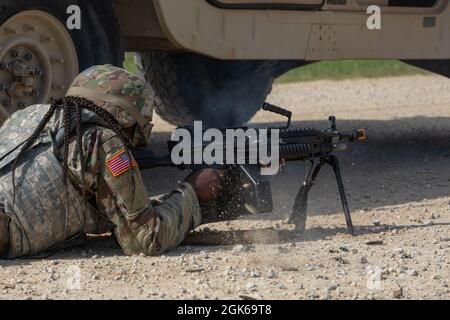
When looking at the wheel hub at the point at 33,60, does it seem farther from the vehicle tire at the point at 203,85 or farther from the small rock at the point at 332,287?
the small rock at the point at 332,287

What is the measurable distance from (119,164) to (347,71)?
33.6 feet

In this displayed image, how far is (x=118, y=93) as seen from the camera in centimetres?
541

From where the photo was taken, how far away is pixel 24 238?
5355mm

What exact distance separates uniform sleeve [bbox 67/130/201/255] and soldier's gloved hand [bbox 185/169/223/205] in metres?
0.32

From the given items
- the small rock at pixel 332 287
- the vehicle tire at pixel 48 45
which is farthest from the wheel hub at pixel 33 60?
Result: the small rock at pixel 332 287

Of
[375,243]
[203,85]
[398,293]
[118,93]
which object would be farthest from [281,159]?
[203,85]

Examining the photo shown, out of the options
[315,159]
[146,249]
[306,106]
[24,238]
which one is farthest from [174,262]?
[306,106]

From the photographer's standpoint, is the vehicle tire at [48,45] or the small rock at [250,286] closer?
the small rock at [250,286]

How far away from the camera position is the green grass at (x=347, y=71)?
14.9 meters

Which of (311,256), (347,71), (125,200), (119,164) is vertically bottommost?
(347,71)

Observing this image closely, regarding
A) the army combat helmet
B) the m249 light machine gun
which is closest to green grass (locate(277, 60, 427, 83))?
the m249 light machine gun

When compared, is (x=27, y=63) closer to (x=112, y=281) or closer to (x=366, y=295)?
(x=112, y=281)

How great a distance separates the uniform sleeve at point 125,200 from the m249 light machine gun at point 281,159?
0.42m

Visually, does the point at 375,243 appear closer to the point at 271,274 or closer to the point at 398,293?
the point at 271,274
